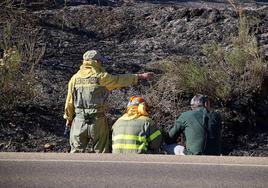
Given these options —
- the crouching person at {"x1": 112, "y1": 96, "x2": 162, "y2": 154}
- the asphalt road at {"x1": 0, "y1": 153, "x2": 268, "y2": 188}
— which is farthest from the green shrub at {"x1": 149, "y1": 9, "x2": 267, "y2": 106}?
the asphalt road at {"x1": 0, "y1": 153, "x2": 268, "y2": 188}

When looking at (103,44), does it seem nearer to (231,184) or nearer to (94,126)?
(94,126)

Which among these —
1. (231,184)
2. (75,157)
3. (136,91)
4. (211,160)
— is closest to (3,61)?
(136,91)

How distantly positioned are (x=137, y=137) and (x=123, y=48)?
245 inches

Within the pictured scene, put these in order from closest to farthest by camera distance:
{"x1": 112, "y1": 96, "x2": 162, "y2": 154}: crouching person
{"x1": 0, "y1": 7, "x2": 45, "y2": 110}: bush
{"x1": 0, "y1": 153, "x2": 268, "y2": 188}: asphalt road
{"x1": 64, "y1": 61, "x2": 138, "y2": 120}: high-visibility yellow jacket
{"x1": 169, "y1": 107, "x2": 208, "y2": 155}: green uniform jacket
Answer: {"x1": 0, "y1": 153, "x2": 268, "y2": 188}: asphalt road → {"x1": 112, "y1": 96, "x2": 162, "y2": 154}: crouching person → {"x1": 169, "y1": 107, "x2": 208, "y2": 155}: green uniform jacket → {"x1": 64, "y1": 61, "x2": 138, "y2": 120}: high-visibility yellow jacket → {"x1": 0, "y1": 7, "x2": 45, "y2": 110}: bush

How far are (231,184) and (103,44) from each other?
811 centimetres

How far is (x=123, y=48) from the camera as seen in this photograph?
14.5 metres

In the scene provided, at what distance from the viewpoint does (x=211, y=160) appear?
25.6 feet

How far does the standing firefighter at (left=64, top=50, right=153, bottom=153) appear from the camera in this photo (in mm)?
8844

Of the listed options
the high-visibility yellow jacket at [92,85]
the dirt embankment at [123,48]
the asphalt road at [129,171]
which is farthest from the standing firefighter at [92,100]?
the dirt embankment at [123,48]

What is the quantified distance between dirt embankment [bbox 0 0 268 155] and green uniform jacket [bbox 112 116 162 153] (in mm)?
2132

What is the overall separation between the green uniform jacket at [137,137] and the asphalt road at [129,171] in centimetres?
45

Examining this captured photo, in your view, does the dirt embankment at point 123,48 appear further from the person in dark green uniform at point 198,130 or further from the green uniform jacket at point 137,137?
the green uniform jacket at point 137,137

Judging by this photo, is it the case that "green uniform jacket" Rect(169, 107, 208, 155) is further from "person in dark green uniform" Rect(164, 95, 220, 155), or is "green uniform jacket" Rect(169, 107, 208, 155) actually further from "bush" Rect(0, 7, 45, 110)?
"bush" Rect(0, 7, 45, 110)

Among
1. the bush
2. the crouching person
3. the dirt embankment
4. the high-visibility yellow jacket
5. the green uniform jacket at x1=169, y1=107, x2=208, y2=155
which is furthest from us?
Answer: the dirt embankment
